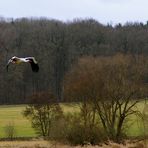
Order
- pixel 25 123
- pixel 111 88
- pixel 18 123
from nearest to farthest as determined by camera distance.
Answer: pixel 111 88, pixel 18 123, pixel 25 123

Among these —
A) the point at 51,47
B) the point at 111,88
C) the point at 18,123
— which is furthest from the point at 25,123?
the point at 51,47

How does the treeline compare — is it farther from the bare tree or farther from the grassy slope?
the bare tree

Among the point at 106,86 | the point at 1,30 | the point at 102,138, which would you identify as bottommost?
the point at 102,138

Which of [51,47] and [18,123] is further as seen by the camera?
[51,47]

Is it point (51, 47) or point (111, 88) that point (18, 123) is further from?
point (51, 47)

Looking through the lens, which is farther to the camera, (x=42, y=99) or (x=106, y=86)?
(x=42, y=99)

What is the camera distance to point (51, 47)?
122688 mm

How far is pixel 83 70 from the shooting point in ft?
186

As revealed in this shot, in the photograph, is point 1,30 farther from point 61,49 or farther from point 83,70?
point 83,70

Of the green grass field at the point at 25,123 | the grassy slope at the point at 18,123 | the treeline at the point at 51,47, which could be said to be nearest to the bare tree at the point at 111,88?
the green grass field at the point at 25,123

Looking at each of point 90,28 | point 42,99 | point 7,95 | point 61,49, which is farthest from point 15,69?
point 42,99

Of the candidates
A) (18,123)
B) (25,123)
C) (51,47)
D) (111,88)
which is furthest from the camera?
(51,47)

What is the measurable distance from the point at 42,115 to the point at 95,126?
44.9ft

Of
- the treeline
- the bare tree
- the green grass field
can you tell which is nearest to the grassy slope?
the green grass field
